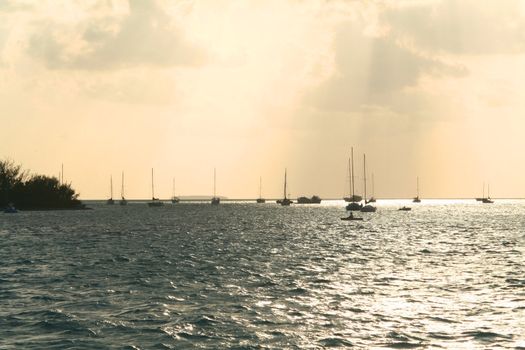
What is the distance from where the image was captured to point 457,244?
3494 inches

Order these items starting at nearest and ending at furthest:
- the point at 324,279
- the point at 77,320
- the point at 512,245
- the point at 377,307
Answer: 1. the point at 77,320
2. the point at 377,307
3. the point at 324,279
4. the point at 512,245

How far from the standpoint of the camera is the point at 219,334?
97.4 ft

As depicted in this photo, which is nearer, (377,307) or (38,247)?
(377,307)

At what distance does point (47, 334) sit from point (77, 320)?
307cm

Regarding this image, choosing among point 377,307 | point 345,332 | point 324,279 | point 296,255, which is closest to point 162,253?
point 296,255

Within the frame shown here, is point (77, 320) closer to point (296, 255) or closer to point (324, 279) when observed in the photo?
point (324, 279)

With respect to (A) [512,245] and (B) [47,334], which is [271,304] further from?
(A) [512,245]

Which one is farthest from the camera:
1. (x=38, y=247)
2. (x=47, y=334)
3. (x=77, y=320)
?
(x=38, y=247)

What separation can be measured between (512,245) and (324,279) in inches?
1792

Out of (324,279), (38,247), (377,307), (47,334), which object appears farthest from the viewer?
(38,247)

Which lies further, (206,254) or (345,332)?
(206,254)

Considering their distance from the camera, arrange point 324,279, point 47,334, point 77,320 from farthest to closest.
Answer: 1. point 324,279
2. point 77,320
3. point 47,334

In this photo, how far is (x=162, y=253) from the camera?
72.7 m

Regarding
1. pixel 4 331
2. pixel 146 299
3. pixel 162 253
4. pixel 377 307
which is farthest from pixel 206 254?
pixel 4 331
